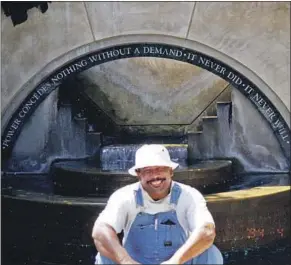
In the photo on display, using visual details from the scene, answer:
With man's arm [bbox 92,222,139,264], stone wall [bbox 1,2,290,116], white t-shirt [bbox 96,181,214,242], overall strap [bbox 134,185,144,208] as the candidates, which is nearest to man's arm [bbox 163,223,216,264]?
white t-shirt [bbox 96,181,214,242]

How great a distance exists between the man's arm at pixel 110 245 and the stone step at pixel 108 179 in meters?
3.77

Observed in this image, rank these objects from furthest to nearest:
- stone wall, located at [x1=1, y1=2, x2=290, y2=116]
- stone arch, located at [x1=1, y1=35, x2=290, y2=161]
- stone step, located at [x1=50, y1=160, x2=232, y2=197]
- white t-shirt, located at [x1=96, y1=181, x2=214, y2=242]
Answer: stone arch, located at [x1=1, y1=35, x2=290, y2=161] → stone wall, located at [x1=1, y1=2, x2=290, y2=116] → stone step, located at [x1=50, y1=160, x2=232, y2=197] → white t-shirt, located at [x1=96, y1=181, x2=214, y2=242]

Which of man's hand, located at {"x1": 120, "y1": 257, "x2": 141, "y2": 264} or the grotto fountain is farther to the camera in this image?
the grotto fountain

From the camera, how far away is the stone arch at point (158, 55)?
844 cm

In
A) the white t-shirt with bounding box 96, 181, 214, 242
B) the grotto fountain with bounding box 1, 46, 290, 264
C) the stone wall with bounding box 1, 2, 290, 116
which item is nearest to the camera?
the white t-shirt with bounding box 96, 181, 214, 242

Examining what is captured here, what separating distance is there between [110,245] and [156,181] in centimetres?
48

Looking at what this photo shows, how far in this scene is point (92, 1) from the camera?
329 inches

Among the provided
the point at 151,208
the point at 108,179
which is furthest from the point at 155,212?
the point at 108,179

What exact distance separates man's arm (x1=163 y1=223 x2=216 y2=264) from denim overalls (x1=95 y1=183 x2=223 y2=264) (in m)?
0.20

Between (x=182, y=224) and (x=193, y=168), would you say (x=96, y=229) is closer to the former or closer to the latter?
(x=182, y=224)

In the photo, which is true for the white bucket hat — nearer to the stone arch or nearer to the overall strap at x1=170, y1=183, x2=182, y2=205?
the overall strap at x1=170, y1=183, x2=182, y2=205

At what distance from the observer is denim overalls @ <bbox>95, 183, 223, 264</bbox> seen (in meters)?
3.72

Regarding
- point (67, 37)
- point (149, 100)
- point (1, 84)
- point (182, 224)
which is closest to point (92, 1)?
point (67, 37)

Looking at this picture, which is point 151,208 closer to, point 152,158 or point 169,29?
point 152,158
